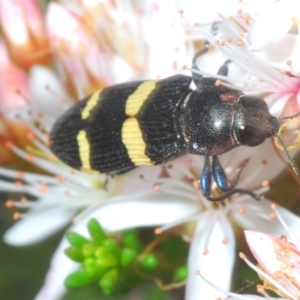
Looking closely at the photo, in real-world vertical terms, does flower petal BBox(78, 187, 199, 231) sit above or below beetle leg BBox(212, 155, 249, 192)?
below

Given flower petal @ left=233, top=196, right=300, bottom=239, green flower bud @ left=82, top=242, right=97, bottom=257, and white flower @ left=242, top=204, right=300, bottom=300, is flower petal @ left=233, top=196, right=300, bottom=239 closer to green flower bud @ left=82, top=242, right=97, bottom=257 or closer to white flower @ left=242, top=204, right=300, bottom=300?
white flower @ left=242, top=204, right=300, bottom=300

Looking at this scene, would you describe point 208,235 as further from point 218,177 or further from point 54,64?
point 54,64

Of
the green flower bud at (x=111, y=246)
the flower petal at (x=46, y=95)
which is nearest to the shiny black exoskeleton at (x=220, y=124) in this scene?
the green flower bud at (x=111, y=246)

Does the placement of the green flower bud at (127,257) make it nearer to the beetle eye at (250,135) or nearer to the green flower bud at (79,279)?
the green flower bud at (79,279)

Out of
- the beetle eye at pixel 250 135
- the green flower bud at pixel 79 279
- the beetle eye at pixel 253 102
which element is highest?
the beetle eye at pixel 253 102

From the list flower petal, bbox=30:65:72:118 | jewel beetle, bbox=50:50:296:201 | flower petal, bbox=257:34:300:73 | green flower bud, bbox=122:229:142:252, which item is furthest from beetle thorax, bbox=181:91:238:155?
flower petal, bbox=30:65:72:118

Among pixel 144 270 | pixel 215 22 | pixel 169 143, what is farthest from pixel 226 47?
pixel 144 270
